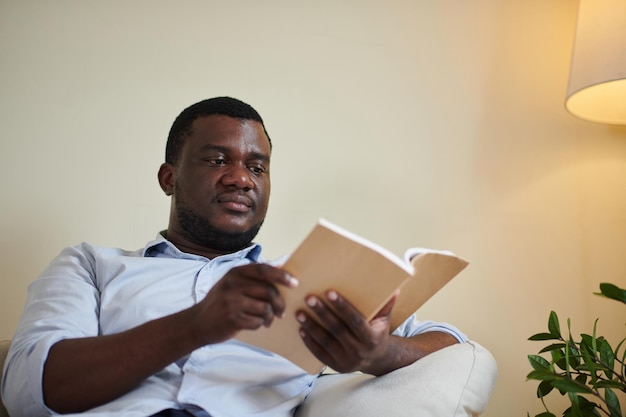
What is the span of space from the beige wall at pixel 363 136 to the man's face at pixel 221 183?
13.1 inches

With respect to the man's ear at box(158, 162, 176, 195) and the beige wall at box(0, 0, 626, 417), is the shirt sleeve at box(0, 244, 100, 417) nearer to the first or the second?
the man's ear at box(158, 162, 176, 195)

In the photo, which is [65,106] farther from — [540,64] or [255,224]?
[540,64]

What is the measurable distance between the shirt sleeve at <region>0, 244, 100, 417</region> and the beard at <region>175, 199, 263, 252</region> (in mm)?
222

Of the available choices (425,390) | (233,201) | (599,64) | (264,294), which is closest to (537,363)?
(425,390)

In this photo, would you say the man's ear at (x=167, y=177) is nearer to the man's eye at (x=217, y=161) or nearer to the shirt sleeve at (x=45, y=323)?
the man's eye at (x=217, y=161)

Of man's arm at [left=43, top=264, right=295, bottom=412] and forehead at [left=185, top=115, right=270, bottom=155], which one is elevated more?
forehead at [left=185, top=115, right=270, bottom=155]

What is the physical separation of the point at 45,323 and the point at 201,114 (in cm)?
61


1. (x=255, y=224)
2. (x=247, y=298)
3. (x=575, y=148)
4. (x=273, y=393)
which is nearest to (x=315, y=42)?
(x=255, y=224)

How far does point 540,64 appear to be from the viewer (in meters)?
1.84

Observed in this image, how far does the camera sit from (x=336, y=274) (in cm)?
81

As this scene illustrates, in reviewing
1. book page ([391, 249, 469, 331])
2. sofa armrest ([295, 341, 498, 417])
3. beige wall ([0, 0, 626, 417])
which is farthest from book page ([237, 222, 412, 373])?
beige wall ([0, 0, 626, 417])

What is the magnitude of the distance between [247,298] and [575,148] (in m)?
1.30

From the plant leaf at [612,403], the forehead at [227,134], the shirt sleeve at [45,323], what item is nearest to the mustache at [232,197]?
the forehead at [227,134]

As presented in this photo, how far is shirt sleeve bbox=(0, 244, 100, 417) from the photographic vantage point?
39.7 inches
